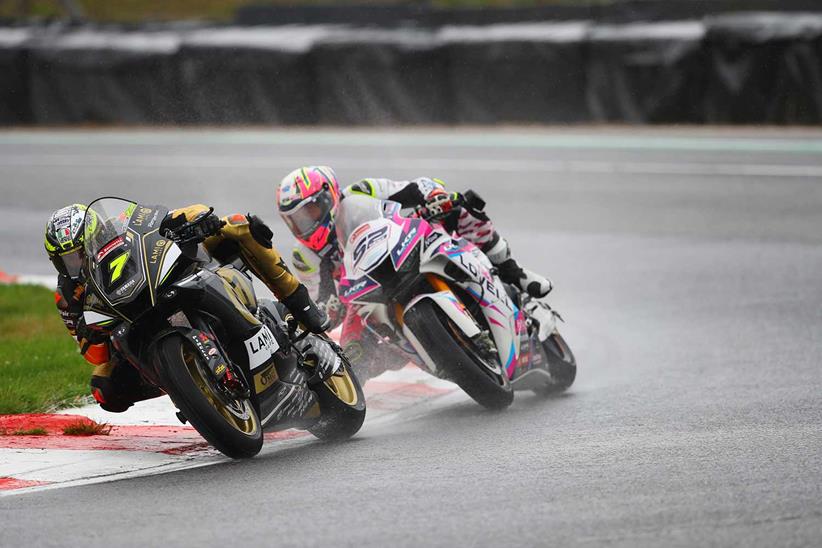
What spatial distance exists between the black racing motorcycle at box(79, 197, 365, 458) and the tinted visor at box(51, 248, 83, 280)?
0.10 metres

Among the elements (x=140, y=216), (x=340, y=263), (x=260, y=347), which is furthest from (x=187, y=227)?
(x=340, y=263)

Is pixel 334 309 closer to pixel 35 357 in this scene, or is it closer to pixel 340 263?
pixel 340 263

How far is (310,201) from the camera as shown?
7.32 metres

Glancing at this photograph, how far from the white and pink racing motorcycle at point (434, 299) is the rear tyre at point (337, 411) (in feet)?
1.60

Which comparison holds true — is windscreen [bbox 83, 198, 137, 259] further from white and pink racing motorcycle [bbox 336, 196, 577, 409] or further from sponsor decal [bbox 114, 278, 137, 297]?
white and pink racing motorcycle [bbox 336, 196, 577, 409]

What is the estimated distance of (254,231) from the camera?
6449 mm

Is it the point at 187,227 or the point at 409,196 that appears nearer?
the point at 187,227

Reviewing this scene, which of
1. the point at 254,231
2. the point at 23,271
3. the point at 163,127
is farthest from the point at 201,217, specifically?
the point at 163,127

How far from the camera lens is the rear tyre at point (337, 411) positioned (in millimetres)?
6648

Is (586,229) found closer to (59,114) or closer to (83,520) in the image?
(83,520)

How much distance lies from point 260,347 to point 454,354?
112 cm

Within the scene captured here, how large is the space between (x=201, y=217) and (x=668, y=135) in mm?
14510

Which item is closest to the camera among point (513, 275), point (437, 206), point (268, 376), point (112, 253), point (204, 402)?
point (204, 402)

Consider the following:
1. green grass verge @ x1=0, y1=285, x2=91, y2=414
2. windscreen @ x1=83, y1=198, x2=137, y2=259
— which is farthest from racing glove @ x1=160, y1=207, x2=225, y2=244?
green grass verge @ x1=0, y1=285, x2=91, y2=414
